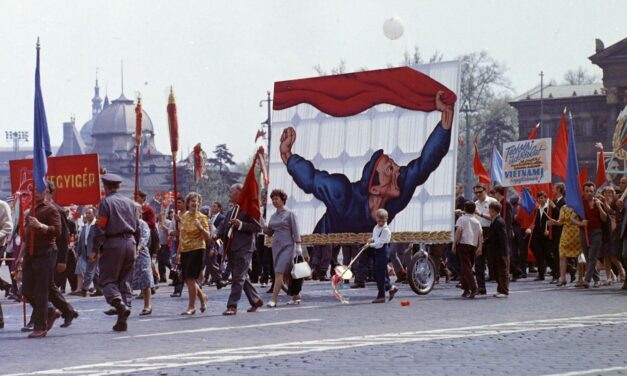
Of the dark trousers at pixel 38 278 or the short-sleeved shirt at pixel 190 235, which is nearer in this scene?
the dark trousers at pixel 38 278

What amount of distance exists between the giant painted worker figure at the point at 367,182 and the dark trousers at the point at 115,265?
6893 millimetres

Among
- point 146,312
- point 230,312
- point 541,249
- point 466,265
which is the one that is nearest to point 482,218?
point 466,265

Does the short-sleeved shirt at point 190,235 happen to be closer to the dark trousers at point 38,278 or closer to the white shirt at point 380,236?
the white shirt at point 380,236

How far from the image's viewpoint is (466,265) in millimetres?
21891

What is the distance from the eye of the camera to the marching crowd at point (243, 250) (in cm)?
1620

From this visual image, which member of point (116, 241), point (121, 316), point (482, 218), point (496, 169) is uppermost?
point (496, 169)

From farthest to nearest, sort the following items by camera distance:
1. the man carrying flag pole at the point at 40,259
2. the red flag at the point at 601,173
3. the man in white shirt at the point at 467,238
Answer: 1. the red flag at the point at 601,173
2. the man in white shirt at the point at 467,238
3. the man carrying flag pole at the point at 40,259

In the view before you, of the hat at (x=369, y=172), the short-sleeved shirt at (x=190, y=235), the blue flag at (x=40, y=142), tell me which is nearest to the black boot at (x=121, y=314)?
the blue flag at (x=40, y=142)

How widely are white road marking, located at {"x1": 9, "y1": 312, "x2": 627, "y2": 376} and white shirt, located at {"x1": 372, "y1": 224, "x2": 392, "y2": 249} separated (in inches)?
195

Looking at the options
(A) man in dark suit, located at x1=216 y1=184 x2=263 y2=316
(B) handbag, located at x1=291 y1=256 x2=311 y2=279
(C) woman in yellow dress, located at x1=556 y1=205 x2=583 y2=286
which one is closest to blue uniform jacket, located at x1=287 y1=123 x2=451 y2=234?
(B) handbag, located at x1=291 y1=256 x2=311 y2=279

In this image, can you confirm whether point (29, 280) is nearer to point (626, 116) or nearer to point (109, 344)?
point (109, 344)

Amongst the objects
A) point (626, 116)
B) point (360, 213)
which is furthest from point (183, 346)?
point (626, 116)

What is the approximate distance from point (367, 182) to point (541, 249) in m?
5.64

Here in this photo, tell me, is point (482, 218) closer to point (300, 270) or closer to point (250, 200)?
point (300, 270)
